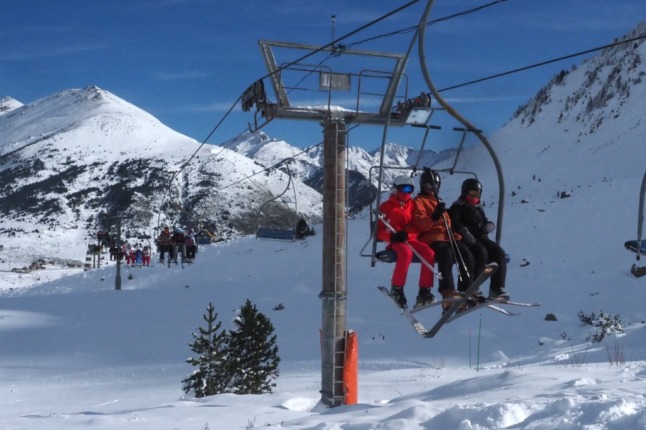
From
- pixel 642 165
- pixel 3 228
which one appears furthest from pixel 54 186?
pixel 642 165

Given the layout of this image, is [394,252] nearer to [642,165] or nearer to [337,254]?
[337,254]

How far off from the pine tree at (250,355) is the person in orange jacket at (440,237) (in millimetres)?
7103

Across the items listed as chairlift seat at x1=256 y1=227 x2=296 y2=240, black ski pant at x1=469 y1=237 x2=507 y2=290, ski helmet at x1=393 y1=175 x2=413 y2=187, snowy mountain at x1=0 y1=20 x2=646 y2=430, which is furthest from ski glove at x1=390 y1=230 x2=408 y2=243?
chairlift seat at x1=256 y1=227 x2=296 y2=240

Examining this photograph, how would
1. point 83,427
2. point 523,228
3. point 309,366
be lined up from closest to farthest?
point 83,427 < point 309,366 < point 523,228

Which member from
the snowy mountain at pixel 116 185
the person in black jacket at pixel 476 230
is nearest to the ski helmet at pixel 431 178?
the person in black jacket at pixel 476 230

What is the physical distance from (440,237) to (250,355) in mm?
7751

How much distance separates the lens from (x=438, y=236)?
9555 mm

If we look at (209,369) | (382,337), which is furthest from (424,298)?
(382,337)

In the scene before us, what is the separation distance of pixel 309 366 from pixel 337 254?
29.4 feet

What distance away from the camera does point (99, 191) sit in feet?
459

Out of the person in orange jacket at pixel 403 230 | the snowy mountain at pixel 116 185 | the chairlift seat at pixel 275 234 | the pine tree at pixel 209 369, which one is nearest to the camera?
the person in orange jacket at pixel 403 230

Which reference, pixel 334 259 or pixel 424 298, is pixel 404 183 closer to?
pixel 424 298

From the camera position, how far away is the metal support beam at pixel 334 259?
11.8 meters

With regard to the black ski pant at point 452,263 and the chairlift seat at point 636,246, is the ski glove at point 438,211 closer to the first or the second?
the black ski pant at point 452,263
